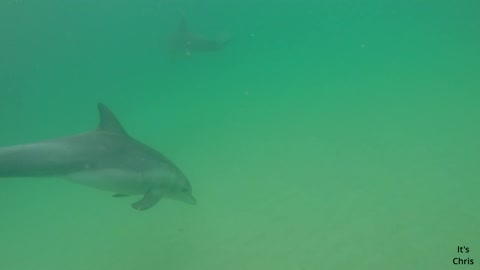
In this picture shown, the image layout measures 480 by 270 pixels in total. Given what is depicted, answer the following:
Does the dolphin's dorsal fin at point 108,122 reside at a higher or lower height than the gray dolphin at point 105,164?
higher

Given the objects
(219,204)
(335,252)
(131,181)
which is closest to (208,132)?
(219,204)

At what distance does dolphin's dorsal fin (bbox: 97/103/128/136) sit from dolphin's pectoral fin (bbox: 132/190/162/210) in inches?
38.4

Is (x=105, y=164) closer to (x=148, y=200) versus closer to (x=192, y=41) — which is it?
(x=148, y=200)

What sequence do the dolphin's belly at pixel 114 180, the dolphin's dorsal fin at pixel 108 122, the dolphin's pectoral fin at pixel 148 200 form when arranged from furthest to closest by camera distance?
the dolphin's dorsal fin at pixel 108 122, the dolphin's belly at pixel 114 180, the dolphin's pectoral fin at pixel 148 200

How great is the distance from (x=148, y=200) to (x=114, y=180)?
0.55 metres

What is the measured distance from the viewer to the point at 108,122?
604 cm

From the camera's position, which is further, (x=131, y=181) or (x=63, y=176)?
(x=131, y=181)

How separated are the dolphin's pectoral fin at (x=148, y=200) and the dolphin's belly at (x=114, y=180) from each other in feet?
0.54

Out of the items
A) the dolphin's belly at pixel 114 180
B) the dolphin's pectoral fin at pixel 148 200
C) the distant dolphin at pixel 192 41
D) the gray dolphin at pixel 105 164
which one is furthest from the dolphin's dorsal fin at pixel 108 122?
the distant dolphin at pixel 192 41

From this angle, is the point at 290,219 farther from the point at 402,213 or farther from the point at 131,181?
the point at 131,181

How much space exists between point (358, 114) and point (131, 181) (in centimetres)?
758

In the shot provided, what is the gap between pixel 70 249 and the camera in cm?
758

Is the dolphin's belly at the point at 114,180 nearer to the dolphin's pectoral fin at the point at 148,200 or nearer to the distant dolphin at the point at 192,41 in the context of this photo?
the dolphin's pectoral fin at the point at 148,200

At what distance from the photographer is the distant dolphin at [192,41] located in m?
14.6
